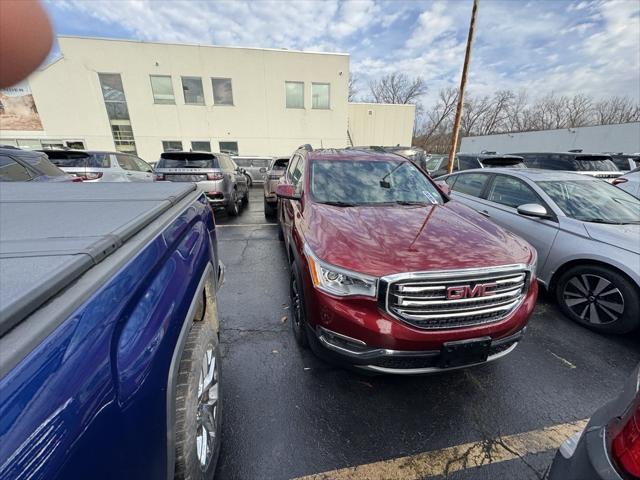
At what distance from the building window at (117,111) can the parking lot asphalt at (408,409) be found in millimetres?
20776

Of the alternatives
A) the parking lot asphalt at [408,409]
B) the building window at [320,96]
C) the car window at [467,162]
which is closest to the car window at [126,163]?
the parking lot asphalt at [408,409]

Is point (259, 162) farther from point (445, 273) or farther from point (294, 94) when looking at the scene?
point (445, 273)

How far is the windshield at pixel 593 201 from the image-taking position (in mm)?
3211

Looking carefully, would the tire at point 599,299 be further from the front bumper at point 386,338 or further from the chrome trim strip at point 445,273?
the chrome trim strip at point 445,273

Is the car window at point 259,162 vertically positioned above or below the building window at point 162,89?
below

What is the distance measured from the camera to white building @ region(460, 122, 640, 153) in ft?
55.8

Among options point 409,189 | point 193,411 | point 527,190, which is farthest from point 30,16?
point 527,190

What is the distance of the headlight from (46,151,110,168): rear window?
8.05 m

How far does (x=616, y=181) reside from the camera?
6.26m

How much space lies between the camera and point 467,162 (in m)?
9.32

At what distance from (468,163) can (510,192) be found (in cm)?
585

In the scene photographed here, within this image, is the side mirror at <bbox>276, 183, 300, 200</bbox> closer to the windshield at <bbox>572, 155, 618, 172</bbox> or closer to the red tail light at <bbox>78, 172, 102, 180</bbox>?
the red tail light at <bbox>78, 172, 102, 180</bbox>

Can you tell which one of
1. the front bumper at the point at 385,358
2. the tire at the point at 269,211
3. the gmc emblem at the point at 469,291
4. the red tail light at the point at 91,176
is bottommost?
the tire at the point at 269,211

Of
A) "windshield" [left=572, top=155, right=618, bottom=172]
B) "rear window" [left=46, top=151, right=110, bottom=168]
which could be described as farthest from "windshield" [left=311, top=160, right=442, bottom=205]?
"windshield" [left=572, top=155, right=618, bottom=172]
